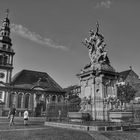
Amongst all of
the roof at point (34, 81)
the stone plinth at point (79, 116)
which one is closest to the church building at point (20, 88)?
→ the roof at point (34, 81)

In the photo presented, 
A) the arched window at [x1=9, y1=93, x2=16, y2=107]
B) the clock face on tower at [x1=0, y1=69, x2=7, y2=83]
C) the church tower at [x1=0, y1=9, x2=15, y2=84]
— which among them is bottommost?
the arched window at [x1=9, y1=93, x2=16, y2=107]

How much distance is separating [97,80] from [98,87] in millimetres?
637

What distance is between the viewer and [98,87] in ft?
53.6

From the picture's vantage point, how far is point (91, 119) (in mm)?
15320

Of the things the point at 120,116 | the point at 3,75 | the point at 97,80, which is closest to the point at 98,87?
the point at 97,80

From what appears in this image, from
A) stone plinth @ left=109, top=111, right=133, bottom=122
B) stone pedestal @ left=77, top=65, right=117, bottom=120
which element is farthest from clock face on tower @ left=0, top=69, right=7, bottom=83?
stone plinth @ left=109, top=111, right=133, bottom=122

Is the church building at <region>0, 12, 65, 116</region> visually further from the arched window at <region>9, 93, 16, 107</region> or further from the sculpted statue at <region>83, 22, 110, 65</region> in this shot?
the sculpted statue at <region>83, 22, 110, 65</region>

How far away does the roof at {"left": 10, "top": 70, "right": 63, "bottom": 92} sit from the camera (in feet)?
213

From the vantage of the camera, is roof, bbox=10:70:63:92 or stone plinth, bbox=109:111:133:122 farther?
roof, bbox=10:70:63:92

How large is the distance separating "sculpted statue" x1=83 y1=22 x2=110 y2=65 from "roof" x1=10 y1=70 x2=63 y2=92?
48990 millimetres

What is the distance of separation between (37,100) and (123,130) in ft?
184

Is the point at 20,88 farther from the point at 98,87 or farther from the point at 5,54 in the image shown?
the point at 98,87

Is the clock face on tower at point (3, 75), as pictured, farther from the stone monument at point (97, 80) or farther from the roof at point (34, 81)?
the stone monument at point (97, 80)

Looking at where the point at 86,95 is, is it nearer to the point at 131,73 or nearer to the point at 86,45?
the point at 86,45
